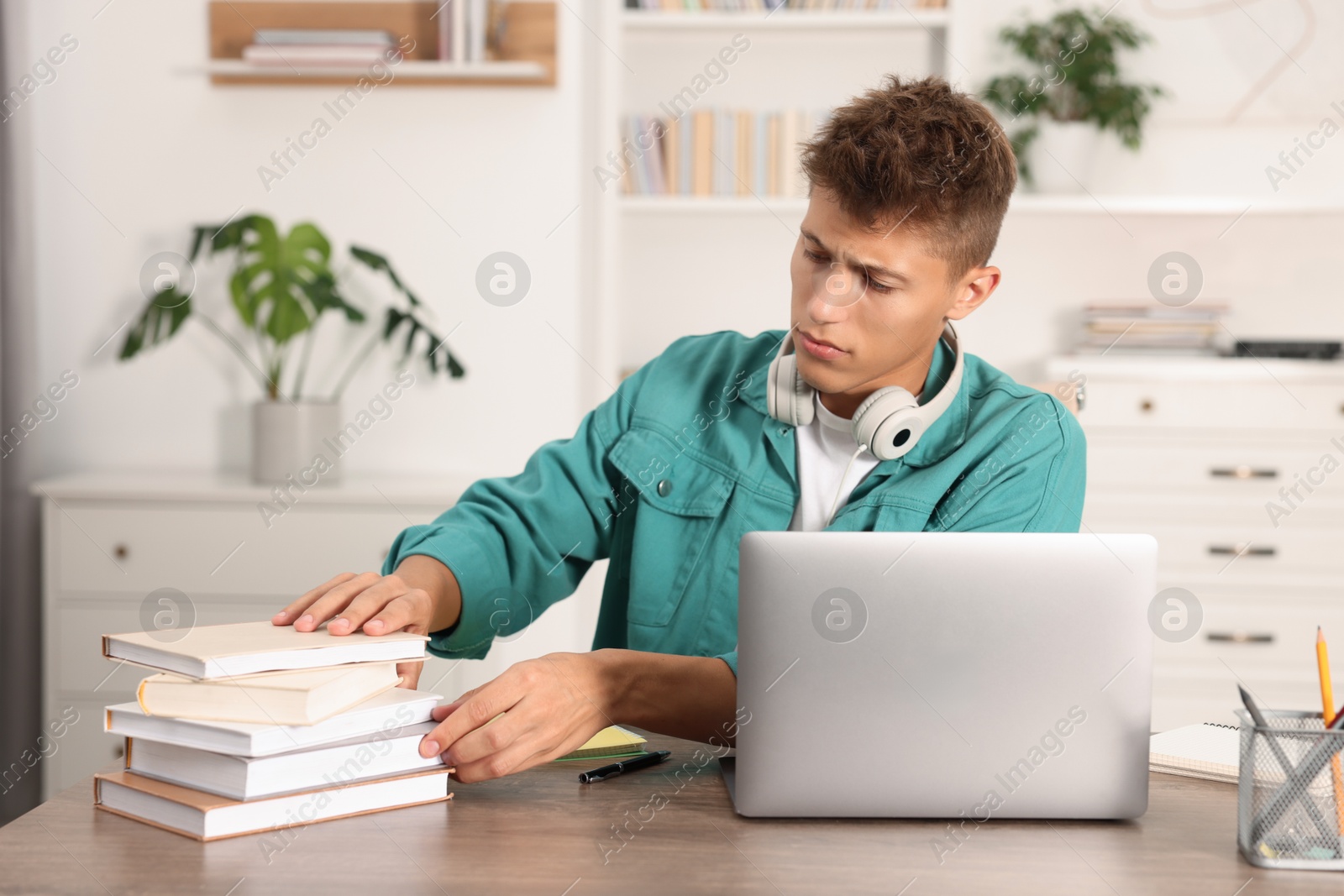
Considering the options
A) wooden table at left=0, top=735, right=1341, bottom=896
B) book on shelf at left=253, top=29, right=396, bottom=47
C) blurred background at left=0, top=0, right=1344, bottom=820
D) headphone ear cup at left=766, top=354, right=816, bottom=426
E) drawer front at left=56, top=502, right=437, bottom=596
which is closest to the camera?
wooden table at left=0, top=735, right=1341, bottom=896

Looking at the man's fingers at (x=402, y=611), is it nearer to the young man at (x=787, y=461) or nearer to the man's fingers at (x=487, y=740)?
the young man at (x=787, y=461)

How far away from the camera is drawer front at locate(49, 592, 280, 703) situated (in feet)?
9.06

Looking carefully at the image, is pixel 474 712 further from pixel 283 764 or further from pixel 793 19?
pixel 793 19

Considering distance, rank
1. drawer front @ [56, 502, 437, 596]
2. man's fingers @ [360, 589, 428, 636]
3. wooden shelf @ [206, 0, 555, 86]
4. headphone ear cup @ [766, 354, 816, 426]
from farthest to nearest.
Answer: wooden shelf @ [206, 0, 555, 86]
drawer front @ [56, 502, 437, 596]
headphone ear cup @ [766, 354, 816, 426]
man's fingers @ [360, 589, 428, 636]

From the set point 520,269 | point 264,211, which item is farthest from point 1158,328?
point 264,211

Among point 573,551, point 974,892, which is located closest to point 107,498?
point 573,551

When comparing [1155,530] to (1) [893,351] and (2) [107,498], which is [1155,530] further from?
(2) [107,498]

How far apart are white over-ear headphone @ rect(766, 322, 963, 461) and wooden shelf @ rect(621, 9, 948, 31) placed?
1.90 m

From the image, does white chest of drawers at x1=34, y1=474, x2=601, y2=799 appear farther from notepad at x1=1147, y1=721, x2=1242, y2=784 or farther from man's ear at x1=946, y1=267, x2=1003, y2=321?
notepad at x1=1147, y1=721, x2=1242, y2=784

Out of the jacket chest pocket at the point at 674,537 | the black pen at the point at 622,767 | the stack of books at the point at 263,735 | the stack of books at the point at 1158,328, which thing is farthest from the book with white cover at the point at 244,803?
the stack of books at the point at 1158,328

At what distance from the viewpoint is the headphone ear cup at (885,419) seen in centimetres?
133

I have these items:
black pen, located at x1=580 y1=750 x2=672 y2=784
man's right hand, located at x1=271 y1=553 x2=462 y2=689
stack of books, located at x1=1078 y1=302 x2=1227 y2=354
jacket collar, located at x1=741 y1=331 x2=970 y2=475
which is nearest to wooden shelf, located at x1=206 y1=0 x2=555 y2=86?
stack of books, located at x1=1078 y1=302 x2=1227 y2=354

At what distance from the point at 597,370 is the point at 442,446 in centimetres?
46

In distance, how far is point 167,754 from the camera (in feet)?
3.12
